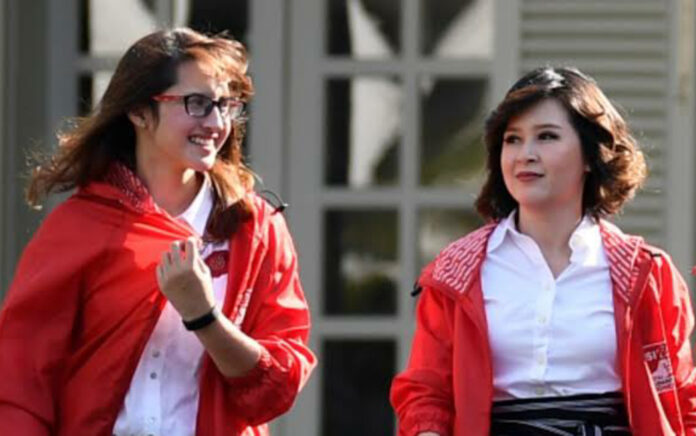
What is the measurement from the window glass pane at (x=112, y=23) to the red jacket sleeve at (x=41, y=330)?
2792 millimetres

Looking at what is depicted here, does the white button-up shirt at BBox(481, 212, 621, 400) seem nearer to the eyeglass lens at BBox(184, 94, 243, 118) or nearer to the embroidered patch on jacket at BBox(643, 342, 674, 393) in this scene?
the embroidered patch on jacket at BBox(643, 342, 674, 393)

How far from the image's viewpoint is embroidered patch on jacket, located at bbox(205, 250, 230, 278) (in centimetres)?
486

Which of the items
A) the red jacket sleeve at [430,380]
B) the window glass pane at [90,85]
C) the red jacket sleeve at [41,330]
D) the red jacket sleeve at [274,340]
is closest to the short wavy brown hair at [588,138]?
the red jacket sleeve at [430,380]

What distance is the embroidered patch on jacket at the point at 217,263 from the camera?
191 inches

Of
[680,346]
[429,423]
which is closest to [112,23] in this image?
[429,423]

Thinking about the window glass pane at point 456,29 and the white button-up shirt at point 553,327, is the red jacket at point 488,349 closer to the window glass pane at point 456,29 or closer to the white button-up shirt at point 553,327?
the white button-up shirt at point 553,327

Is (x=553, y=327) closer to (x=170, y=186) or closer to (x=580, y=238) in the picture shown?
(x=580, y=238)

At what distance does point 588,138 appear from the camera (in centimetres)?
473

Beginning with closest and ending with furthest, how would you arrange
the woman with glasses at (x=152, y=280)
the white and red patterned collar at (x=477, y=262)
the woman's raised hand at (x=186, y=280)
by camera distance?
the woman's raised hand at (x=186, y=280), the white and red patterned collar at (x=477, y=262), the woman with glasses at (x=152, y=280)

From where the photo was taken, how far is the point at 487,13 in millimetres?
7469

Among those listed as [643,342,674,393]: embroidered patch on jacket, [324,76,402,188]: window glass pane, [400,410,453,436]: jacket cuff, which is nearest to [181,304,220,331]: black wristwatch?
[400,410,453,436]: jacket cuff

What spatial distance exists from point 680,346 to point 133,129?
1.32 m

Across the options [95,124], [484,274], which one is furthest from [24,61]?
[484,274]

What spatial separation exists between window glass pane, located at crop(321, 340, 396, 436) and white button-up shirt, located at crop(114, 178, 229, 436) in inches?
103
